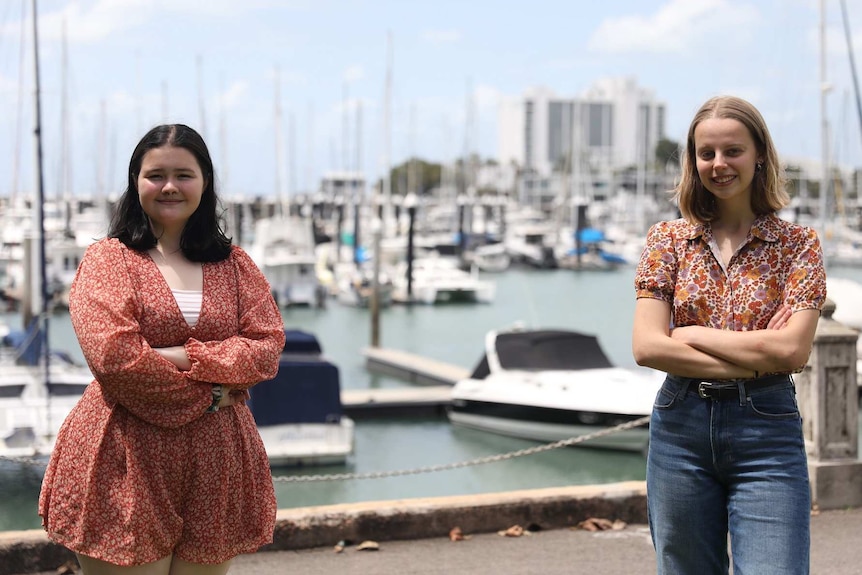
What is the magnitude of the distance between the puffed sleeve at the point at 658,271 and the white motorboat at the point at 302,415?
1305cm

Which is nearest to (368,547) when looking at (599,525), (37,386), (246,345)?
(599,525)

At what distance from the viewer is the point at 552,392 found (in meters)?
19.5

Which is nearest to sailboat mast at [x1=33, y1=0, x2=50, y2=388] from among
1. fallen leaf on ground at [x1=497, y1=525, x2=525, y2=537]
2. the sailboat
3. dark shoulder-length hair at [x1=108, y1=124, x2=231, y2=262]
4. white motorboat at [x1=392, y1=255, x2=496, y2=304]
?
the sailboat

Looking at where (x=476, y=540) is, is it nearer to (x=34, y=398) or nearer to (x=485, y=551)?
(x=485, y=551)

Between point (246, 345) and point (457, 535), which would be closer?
point (246, 345)

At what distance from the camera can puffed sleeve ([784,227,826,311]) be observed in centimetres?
355

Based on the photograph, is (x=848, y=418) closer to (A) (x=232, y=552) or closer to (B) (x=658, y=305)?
(B) (x=658, y=305)

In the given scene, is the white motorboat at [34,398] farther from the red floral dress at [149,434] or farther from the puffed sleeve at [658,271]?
the puffed sleeve at [658,271]

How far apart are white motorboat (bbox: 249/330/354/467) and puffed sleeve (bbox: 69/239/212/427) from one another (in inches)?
507

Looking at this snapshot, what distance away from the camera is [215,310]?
368 cm

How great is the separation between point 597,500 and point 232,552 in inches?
150

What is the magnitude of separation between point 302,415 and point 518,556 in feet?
35.9

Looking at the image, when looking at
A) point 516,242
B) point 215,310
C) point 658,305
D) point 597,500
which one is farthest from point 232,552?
point 516,242

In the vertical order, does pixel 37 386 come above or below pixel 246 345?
below
